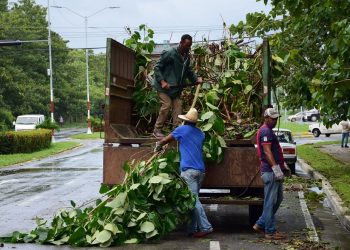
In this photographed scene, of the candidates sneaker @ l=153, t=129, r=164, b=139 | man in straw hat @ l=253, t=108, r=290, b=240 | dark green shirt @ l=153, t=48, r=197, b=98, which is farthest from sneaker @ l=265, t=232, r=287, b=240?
dark green shirt @ l=153, t=48, r=197, b=98

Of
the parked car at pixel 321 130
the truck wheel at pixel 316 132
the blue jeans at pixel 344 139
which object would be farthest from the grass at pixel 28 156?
the parked car at pixel 321 130

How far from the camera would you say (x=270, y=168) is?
30.3 ft

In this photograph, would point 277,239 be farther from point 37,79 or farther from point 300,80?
point 37,79

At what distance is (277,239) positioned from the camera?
926cm

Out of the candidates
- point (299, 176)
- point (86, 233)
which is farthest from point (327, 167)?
point (86, 233)

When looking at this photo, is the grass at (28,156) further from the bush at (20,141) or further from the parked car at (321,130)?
the parked car at (321,130)

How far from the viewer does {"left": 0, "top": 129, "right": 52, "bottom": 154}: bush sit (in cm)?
3148

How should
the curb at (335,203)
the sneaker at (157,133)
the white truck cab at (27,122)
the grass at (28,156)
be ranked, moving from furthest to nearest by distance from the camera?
1. the white truck cab at (27,122)
2. the grass at (28,156)
3. the curb at (335,203)
4. the sneaker at (157,133)

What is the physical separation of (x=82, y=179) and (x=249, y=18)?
260 inches

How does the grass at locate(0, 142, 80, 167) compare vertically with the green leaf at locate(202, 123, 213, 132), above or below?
below

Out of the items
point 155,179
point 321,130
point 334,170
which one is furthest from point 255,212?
point 321,130

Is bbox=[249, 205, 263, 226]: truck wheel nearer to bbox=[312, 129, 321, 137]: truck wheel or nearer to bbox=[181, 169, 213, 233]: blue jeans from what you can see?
bbox=[181, 169, 213, 233]: blue jeans

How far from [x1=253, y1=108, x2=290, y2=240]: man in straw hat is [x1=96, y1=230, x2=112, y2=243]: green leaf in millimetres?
2378

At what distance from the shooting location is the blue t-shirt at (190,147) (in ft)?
30.2
